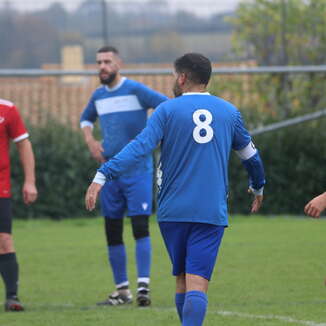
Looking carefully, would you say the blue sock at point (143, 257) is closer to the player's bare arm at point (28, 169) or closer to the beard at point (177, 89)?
the player's bare arm at point (28, 169)

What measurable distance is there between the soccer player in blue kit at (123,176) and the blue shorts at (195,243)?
2636 mm

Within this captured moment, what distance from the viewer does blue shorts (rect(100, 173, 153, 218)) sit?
920 centimetres

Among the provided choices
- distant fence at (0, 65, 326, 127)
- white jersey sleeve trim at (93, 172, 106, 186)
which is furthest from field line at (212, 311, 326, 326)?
distant fence at (0, 65, 326, 127)

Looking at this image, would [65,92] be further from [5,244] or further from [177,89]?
[177,89]

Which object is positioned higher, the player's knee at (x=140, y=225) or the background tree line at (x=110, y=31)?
the background tree line at (x=110, y=31)

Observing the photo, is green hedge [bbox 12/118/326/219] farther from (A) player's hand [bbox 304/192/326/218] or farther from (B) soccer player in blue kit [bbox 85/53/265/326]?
(B) soccer player in blue kit [bbox 85/53/265/326]

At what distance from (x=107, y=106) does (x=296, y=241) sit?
5034 mm

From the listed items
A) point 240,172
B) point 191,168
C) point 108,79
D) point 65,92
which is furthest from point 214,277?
point 65,92

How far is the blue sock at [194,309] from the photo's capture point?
6.19 metres

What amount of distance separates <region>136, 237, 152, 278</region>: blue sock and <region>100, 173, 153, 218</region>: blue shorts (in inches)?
10.4

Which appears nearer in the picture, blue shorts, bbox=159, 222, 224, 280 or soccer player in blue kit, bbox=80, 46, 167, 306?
blue shorts, bbox=159, 222, 224, 280

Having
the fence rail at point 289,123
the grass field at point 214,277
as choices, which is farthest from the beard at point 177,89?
the fence rail at point 289,123

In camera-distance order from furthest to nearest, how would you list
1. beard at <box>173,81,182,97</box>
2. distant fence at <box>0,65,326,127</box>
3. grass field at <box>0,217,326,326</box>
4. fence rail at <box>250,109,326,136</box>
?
distant fence at <box>0,65,326,127</box> → fence rail at <box>250,109,326,136</box> → grass field at <box>0,217,326,326</box> → beard at <box>173,81,182,97</box>

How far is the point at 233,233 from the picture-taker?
48.6 feet
